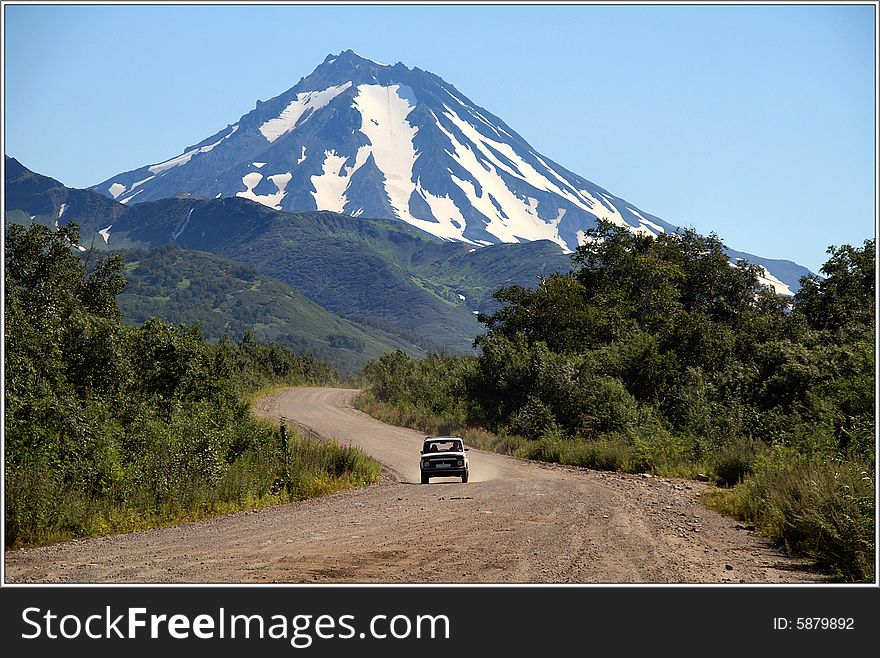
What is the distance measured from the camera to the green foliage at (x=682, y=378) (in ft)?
73.1

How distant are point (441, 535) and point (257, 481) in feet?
24.3

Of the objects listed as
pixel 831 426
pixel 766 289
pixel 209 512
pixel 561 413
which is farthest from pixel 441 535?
pixel 766 289

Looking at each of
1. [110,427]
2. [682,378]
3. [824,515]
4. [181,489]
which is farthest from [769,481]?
[682,378]

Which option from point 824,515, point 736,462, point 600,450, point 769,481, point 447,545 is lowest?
point 447,545

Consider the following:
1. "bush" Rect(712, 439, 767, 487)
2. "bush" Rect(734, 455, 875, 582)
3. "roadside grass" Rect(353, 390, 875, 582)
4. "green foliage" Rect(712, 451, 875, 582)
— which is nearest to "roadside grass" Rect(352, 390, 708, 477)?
"roadside grass" Rect(353, 390, 875, 582)

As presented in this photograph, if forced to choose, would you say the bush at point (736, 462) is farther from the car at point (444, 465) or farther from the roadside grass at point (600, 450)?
the car at point (444, 465)

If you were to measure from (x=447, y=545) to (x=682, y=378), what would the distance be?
2393cm

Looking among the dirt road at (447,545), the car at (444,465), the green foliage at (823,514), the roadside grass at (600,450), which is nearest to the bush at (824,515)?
the green foliage at (823,514)

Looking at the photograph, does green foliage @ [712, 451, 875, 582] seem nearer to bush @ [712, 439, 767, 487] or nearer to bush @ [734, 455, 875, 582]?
bush @ [734, 455, 875, 582]

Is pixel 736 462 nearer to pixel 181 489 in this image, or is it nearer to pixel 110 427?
pixel 181 489

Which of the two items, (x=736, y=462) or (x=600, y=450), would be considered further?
(x=600, y=450)

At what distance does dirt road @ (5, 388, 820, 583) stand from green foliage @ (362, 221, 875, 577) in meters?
1.47

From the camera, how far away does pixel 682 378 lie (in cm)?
3434
